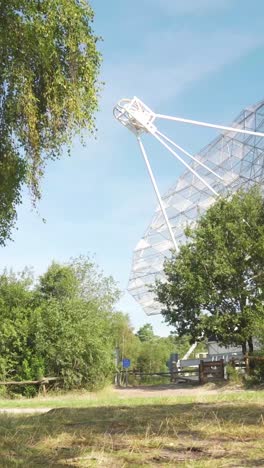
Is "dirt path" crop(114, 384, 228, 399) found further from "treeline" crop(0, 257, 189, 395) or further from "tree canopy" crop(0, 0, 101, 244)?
"tree canopy" crop(0, 0, 101, 244)

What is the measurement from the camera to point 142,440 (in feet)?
21.6

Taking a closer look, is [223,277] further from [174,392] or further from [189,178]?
[189,178]

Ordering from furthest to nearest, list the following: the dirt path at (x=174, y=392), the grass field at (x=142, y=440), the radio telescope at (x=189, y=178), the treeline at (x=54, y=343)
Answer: the radio telescope at (x=189, y=178) < the treeline at (x=54, y=343) < the dirt path at (x=174, y=392) < the grass field at (x=142, y=440)

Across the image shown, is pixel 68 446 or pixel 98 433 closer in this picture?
pixel 68 446

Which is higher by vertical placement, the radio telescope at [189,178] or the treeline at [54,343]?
the radio telescope at [189,178]

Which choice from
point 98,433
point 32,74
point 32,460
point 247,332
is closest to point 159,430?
point 98,433

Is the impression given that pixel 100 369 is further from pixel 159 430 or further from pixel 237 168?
pixel 159 430

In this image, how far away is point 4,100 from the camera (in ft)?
30.3

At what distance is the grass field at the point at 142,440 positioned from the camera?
570 centimetres

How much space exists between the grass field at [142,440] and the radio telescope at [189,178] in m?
24.7

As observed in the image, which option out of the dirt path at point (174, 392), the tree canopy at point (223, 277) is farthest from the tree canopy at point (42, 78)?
the tree canopy at point (223, 277)

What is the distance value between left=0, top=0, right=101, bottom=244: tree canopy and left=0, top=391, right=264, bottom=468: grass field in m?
3.94

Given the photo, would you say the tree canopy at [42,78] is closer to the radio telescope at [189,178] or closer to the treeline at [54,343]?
the treeline at [54,343]

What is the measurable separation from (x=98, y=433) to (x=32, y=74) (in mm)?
5191
